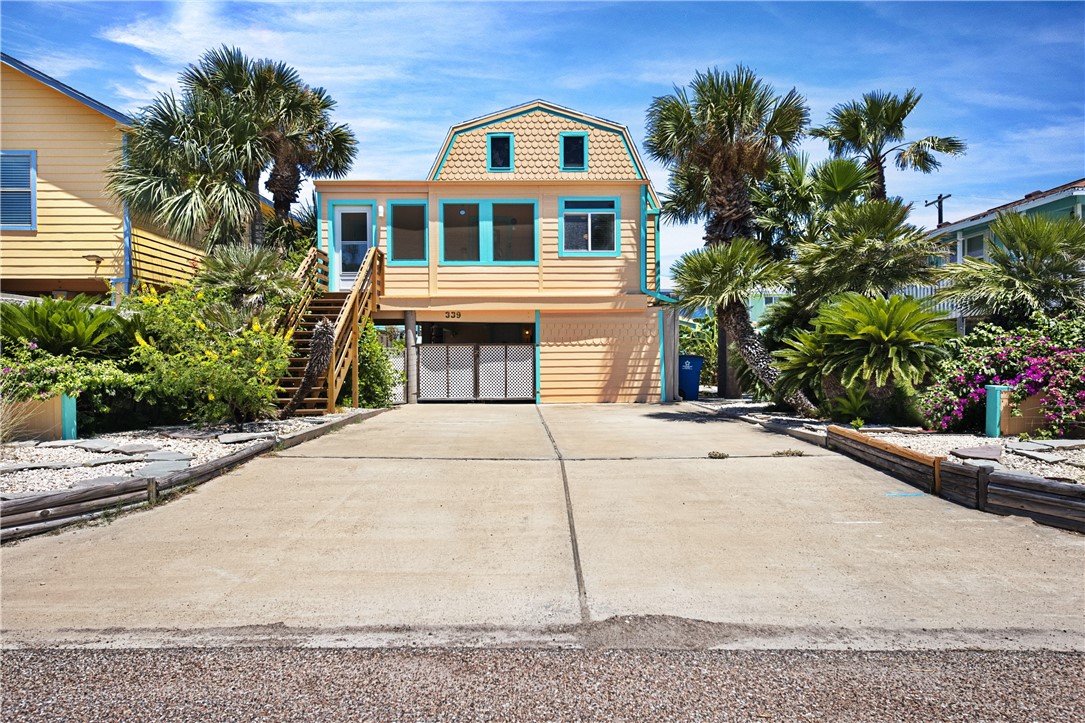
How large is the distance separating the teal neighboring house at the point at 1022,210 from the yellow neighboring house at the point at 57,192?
735 inches

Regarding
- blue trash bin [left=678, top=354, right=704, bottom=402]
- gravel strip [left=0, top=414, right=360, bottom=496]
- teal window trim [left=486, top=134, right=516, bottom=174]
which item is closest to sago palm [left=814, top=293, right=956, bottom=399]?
gravel strip [left=0, top=414, right=360, bottom=496]

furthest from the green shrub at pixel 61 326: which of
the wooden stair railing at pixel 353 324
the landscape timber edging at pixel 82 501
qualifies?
the landscape timber edging at pixel 82 501

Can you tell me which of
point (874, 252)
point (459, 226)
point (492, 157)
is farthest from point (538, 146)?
point (874, 252)

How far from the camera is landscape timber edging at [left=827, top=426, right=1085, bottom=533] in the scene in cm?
603

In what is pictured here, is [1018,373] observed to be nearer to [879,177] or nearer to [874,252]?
[874,252]

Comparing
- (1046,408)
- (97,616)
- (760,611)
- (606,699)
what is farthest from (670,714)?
(1046,408)

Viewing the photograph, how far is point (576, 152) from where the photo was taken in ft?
70.3

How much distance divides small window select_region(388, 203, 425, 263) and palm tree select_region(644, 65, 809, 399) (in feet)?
22.0

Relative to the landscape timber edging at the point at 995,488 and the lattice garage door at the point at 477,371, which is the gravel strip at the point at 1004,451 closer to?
the landscape timber edging at the point at 995,488

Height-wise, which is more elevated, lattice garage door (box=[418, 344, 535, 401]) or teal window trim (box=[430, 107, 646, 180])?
teal window trim (box=[430, 107, 646, 180])

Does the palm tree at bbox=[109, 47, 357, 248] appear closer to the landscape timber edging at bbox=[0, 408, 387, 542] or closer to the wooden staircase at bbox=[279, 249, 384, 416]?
the wooden staircase at bbox=[279, 249, 384, 416]

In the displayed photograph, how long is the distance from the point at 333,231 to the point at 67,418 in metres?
11.9

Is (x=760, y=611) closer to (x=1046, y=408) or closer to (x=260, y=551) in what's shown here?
(x=260, y=551)

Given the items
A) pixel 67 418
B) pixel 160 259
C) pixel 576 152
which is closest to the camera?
pixel 67 418
